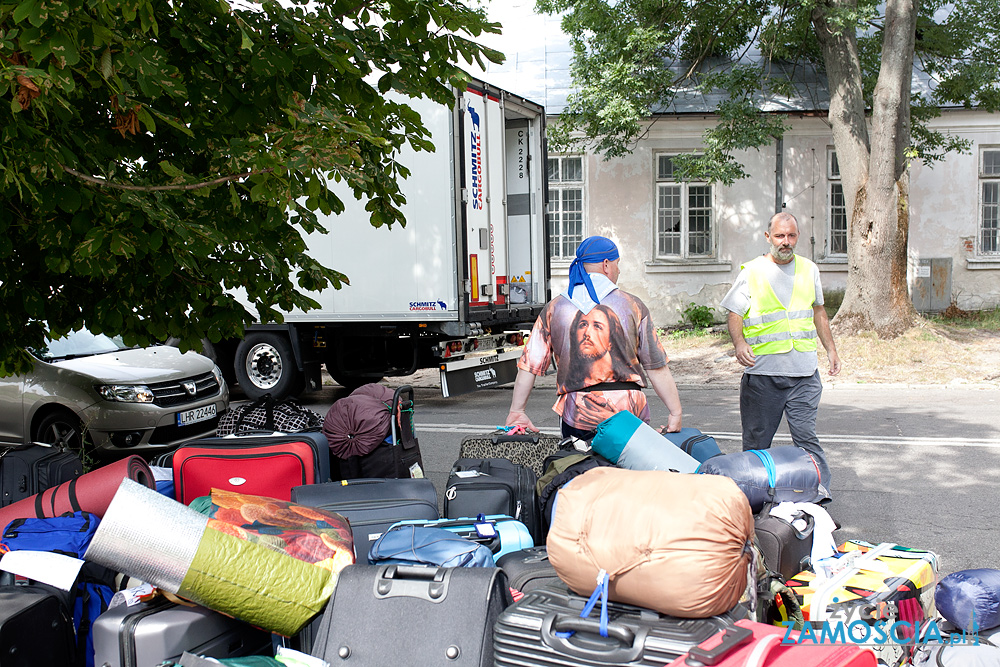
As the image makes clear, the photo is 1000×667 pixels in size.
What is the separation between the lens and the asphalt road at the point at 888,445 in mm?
5098

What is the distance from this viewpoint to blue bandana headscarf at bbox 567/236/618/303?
4363 mm

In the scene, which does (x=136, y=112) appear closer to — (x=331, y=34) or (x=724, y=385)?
(x=331, y=34)

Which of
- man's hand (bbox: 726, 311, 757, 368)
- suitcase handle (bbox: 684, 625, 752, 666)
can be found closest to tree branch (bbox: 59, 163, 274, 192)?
suitcase handle (bbox: 684, 625, 752, 666)

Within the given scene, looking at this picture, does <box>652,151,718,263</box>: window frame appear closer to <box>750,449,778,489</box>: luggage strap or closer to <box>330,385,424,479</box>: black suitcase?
<box>330,385,424,479</box>: black suitcase

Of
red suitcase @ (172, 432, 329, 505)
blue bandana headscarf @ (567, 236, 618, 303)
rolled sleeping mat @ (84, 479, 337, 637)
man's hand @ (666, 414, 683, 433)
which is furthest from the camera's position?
man's hand @ (666, 414, 683, 433)

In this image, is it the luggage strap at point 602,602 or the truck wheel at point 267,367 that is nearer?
the luggage strap at point 602,602

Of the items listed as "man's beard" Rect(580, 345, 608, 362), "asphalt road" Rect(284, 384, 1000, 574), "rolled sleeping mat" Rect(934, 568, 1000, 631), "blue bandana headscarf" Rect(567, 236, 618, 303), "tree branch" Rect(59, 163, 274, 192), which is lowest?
"asphalt road" Rect(284, 384, 1000, 574)

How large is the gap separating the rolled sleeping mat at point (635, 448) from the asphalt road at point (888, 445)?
1.82 m

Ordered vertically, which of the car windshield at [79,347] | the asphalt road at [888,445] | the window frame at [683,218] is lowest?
the asphalt road at [888,445]

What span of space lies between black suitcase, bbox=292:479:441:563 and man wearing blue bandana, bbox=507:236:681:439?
984 mm

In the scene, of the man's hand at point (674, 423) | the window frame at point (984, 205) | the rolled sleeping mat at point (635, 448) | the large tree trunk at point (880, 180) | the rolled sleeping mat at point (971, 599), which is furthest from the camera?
the window frame at point (984, 205)

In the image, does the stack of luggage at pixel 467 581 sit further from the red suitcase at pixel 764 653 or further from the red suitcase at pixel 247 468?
the red suitcase at pixel 247 468

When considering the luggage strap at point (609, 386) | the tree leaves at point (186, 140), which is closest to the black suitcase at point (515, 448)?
the luggage strap at point (609, 386)

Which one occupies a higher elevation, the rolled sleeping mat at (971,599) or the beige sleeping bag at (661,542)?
the beige sleeping bag at (661,542)
